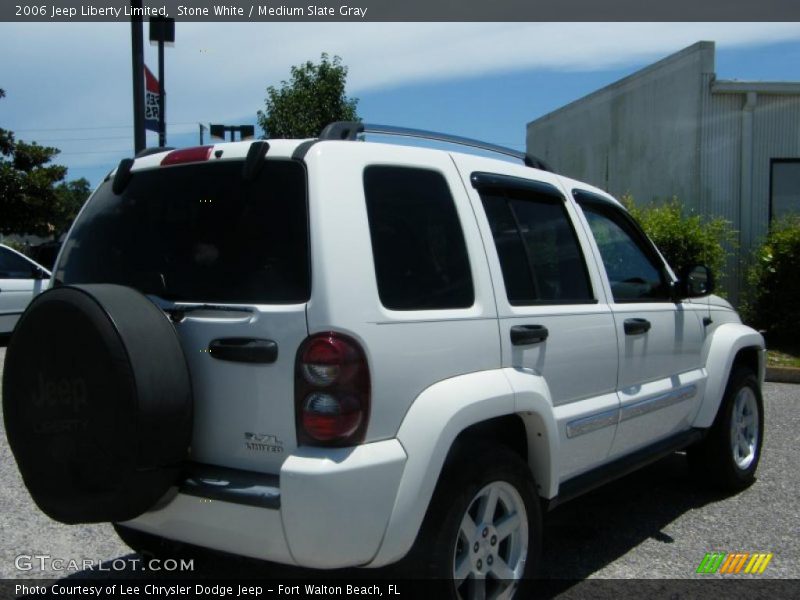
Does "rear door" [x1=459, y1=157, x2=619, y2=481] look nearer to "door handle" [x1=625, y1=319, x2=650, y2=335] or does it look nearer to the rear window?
"door handle" [x1=625, y1=319, x2=650, y2=335]

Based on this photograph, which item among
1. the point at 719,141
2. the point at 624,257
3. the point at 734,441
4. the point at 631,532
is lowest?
the point at 631,532

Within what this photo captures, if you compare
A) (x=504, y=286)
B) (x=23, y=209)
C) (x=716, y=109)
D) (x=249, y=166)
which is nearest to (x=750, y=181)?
(x=716, y=109)

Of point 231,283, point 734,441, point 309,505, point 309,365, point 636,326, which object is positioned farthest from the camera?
point 734,441

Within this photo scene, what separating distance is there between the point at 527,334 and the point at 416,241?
66cm

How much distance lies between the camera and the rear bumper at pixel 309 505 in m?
2.62

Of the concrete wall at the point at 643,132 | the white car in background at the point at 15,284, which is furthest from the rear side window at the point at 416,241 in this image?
the concrete wall at the point at 643,132

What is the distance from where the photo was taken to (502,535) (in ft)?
10.8

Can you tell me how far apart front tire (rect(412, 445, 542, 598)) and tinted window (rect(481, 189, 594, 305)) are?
2.45ft

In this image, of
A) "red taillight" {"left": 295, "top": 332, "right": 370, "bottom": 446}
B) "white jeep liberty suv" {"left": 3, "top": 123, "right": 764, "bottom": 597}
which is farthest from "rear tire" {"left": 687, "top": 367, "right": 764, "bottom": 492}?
"red taillight" {"left": 295, "top": 332, "right": 370, "bottom": 446}

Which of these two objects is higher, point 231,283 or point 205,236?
point 205,236

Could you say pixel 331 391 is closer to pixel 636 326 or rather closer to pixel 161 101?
pixel 636 326

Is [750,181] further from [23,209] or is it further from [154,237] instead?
[23,209]

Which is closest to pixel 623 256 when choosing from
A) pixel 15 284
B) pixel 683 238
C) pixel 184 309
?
pixel 184 309

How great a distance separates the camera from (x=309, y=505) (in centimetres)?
261
